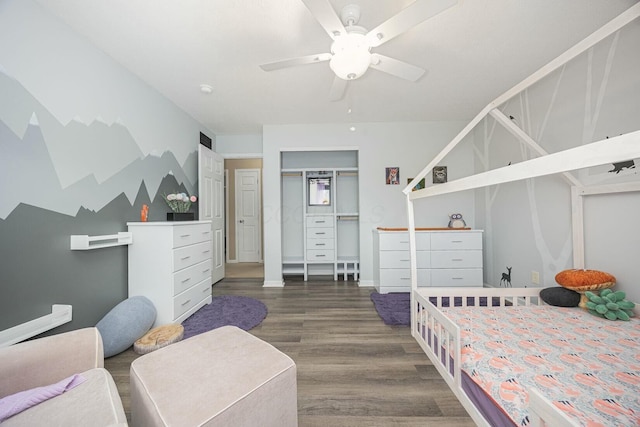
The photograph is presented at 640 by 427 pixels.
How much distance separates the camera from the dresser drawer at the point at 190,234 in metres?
2.29

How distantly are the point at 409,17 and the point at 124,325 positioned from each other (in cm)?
272

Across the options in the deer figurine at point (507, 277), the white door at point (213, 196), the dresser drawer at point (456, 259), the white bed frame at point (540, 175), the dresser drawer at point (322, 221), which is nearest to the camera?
the white bed frame at point (540, 175)

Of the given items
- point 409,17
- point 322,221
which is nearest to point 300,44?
point 409,17

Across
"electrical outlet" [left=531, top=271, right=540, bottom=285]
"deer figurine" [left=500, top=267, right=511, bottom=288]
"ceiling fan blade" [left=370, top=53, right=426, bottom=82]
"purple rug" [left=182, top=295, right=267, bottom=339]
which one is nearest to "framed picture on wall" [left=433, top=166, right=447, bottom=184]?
"deer figurine" [left=500, top=267, right=511, bottom=288]

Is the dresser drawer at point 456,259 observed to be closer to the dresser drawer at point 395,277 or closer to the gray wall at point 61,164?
the dresser drawer at point 395,277

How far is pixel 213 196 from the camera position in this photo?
151 inches

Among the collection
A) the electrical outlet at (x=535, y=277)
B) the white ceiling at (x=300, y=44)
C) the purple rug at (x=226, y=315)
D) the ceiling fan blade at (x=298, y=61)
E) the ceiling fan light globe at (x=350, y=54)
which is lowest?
the purple rug at (x=226, y=315)

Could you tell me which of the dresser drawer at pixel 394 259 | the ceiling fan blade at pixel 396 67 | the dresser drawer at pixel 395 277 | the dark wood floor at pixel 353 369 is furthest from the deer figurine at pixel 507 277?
the ceiling fan blade at pixel 396 67

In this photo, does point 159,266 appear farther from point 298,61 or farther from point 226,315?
point 298,61

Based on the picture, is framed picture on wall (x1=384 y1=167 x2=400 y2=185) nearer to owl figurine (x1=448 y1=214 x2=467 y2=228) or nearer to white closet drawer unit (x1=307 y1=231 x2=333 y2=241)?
owl figurine (x1=448 y1=214 x2=467 y2=228)

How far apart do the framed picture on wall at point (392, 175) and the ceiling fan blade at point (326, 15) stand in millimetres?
2491

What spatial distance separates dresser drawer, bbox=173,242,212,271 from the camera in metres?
2.28

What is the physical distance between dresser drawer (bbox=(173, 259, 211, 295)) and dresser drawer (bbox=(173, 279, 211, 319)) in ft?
0.16

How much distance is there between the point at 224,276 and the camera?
14.3ft
